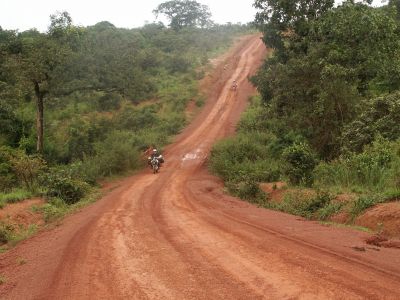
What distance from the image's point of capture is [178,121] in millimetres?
37406

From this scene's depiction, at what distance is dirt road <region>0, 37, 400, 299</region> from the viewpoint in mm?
6508

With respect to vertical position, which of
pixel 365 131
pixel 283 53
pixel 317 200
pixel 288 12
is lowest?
pixel 317 200

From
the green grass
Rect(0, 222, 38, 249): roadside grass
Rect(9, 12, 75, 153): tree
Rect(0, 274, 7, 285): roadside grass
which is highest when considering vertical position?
Rect(9, 12, 75, 153): tree

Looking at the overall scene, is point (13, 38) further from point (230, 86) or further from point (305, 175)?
point (305, 175)

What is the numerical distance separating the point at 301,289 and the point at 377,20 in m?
19.7

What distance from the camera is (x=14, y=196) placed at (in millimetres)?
17219

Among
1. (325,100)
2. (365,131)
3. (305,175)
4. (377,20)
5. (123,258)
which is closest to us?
(123,258)

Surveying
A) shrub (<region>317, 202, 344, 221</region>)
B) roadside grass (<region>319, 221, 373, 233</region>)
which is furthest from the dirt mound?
shrub (<region>317, 202, 344, 221</region>)

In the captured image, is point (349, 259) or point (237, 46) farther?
point (237, 46)

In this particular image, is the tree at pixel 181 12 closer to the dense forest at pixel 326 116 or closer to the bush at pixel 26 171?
the dense forest at pixel 326 116

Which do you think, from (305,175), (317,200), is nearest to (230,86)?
(305,175)

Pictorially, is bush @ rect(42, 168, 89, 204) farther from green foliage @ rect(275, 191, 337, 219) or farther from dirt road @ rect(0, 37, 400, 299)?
green foliage @ rect(275, 191, 337, 219)

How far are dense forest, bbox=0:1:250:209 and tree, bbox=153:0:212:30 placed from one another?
86.0ft

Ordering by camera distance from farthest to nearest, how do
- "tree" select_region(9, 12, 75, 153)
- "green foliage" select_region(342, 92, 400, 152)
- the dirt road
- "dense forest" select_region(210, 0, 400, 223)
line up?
"tree" select_region(9, 12, 75, 153) → "green foliage" select_region(342, 92, 400, 152) → "dense forest" select_region(210, 0, 400, 223) → the dirt road
